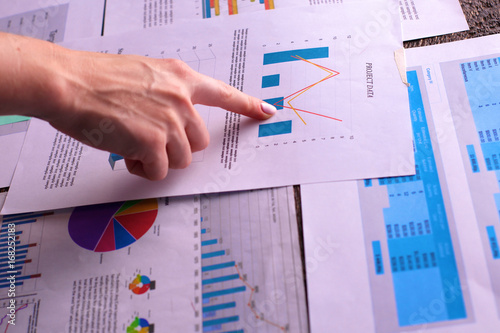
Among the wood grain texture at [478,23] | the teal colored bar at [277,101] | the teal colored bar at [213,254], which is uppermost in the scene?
the wood grain texture at [478,23]

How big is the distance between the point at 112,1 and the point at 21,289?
0.59 metres

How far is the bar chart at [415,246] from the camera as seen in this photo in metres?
0.46

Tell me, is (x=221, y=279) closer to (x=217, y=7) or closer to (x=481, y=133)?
(x=481, y=133)

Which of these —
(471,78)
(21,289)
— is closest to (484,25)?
(471,78)

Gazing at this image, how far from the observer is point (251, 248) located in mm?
534

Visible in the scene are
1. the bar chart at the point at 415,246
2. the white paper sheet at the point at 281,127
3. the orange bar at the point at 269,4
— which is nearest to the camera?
the bar chart at the point at 415,246

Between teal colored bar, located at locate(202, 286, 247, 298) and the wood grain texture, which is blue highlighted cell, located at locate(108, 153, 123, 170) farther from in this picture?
the wood grain texture

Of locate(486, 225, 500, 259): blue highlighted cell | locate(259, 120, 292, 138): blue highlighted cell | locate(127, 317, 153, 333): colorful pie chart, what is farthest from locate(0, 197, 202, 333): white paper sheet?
locate(486, 225, 500, 259): blue highlighted cell

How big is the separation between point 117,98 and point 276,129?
0.23 m

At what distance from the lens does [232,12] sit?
761mm

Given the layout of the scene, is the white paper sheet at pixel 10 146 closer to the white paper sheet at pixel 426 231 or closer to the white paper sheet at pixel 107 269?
the white paper sheet at pixel 107 269

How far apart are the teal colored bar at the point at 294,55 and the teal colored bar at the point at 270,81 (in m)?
0.03

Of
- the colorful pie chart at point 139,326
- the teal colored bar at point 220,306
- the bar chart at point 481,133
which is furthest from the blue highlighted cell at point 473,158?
the colorful pie chart at point 139,326

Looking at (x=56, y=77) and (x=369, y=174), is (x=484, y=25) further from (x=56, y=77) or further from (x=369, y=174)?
(x=56, y=77)
